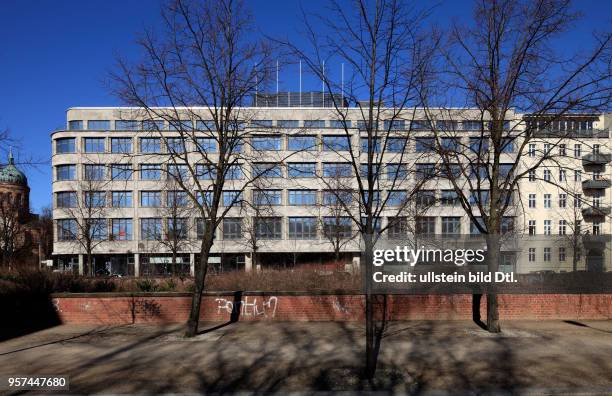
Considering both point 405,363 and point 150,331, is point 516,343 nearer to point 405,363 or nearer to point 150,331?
point 405,363

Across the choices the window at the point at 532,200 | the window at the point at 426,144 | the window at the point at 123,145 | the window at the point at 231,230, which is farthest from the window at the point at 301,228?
the window at the point at 426,144

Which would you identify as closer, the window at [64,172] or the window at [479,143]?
the window at [479,143]

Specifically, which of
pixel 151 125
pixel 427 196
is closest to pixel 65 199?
pixel 151 125

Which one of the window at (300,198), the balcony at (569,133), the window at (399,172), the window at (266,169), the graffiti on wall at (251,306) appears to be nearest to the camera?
the window at (399,172)

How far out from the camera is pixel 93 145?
5522 centimetres

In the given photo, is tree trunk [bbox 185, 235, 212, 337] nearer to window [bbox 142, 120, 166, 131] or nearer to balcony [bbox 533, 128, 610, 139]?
window [bbox 142, 120, 166, 131]

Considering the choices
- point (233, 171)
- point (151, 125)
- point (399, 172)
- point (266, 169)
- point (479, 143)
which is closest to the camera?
point (399, 172)

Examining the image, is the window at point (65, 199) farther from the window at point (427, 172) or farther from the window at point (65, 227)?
the window at point (427, 172)

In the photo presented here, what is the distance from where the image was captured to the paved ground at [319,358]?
877 centimetres

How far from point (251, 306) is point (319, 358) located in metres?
5.29

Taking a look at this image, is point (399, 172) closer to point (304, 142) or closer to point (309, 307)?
point (304, 142)

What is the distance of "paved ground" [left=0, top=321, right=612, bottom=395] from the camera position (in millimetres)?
8766

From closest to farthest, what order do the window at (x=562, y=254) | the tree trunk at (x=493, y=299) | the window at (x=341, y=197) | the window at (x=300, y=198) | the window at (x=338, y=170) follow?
1. the window at (x=341, y=197)
2. the tree trunk at (x=493, y=299)
3. the window at (x=338, y=170)
4. the window at (x=562, y=254)
5. the window at (x=300, y=198)

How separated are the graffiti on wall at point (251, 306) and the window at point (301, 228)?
125 ft
